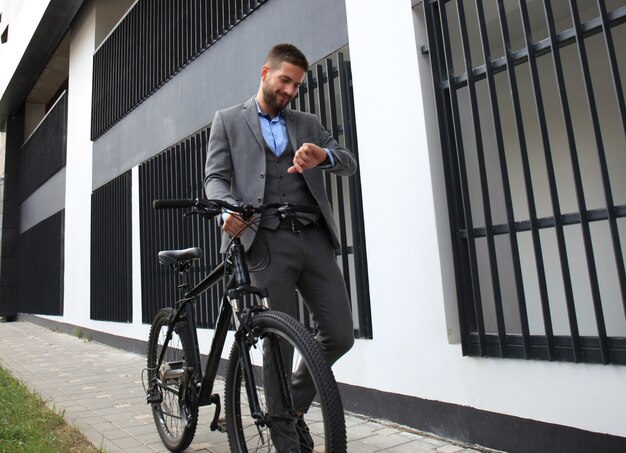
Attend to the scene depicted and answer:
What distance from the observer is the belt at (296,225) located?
7.95ft

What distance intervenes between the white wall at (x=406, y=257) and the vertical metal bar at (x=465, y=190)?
0.18 meters

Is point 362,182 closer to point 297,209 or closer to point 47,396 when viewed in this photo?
point 297,209

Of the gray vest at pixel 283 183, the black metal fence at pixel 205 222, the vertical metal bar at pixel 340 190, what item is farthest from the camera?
the vertical metal bar at pixel 340 190

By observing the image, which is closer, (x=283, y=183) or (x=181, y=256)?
(x=283, y=183)

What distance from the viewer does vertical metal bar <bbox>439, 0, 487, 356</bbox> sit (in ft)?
10.3

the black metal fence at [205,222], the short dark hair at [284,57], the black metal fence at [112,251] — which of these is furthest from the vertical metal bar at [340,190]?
the black metal fence at [112,251]

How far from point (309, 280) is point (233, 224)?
0.47 m

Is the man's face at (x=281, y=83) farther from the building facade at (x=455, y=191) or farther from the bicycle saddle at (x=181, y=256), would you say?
the building facade at (x=455, y=191)

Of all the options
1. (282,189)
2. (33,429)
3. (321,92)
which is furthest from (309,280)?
(321,92)

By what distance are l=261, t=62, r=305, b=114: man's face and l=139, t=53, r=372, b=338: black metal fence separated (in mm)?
1690

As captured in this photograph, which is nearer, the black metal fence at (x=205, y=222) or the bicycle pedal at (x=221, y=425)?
the bicycle pedal at (x=221, y=425)

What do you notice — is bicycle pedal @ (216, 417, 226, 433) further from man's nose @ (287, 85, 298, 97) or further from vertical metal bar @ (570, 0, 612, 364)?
vertical metal bar @ (570, 0, 612, 364)

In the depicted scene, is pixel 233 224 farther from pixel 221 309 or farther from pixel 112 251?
pixel 112 251

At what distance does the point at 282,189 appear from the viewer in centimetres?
255
